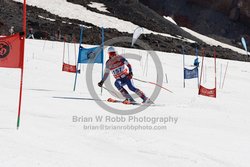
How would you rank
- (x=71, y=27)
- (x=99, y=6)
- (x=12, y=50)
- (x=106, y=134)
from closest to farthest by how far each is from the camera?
(x=12, y=50) < (x=106, y=134) < (x=71, y=27) < (x=99, y=6)

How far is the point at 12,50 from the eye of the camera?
241 inches

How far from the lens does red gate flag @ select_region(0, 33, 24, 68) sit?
20.0ft

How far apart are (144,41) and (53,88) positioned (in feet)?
84.9

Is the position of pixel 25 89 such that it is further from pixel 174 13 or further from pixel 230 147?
pixel 174 13

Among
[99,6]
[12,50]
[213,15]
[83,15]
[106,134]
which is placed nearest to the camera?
[12,50]

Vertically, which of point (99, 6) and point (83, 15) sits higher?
point (99, 6)

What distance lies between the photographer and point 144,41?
36.5 meters

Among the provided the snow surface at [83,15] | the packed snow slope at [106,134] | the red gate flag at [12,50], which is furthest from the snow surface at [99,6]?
the red gate flag at [12,50]

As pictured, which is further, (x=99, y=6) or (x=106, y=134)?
(x=99, y=6)

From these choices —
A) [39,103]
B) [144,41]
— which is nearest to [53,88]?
[39,103]

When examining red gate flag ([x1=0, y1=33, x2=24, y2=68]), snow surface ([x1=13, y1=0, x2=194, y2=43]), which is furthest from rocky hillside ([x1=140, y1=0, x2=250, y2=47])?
red gate flag ([x1=0, y1=33, x2=24, y2=68])

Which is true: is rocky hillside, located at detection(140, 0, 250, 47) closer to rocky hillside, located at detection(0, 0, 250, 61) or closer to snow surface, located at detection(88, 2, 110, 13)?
rocky hillside, located at detection(0, 0, 250, 61)

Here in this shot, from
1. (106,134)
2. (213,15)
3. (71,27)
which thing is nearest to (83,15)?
(71,27)

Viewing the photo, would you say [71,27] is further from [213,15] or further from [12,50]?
[213,15]
